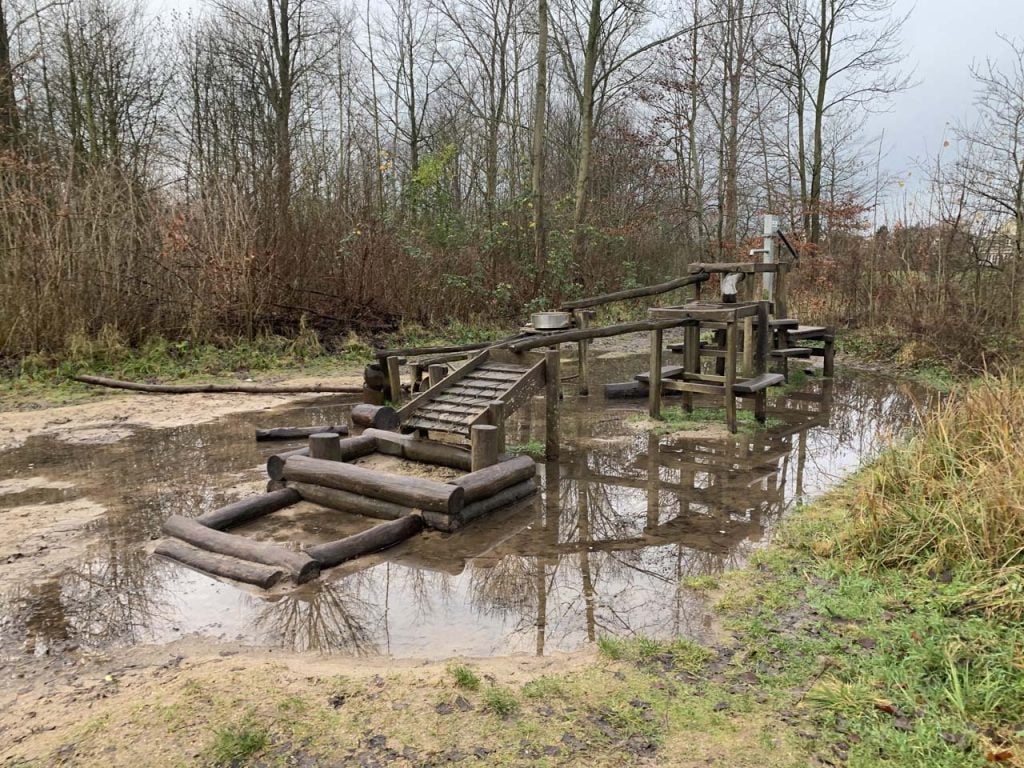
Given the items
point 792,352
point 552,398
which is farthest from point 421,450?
point 792,352

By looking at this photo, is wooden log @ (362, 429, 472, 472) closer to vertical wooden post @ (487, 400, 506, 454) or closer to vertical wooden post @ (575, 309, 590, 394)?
vertical wooden post @ (487, 400, 506, 454)

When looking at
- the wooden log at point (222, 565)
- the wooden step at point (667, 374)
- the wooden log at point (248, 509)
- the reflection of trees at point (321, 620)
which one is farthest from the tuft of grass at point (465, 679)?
the wooden step at point (667, 374)

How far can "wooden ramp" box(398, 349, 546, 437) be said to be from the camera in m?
6.99

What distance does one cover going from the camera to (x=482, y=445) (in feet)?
21.5

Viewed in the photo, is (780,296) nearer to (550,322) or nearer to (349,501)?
(550,322)

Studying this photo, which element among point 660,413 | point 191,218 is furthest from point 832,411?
point 191,218

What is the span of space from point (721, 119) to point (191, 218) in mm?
16070

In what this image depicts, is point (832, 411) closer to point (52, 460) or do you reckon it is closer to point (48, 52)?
point (52, 460)

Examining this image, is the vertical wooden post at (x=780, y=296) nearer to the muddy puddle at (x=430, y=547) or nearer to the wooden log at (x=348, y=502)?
the muddy puddle at (x=430, y=547)

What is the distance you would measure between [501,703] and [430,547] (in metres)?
2.13

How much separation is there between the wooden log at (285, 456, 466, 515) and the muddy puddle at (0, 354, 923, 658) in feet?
0.78

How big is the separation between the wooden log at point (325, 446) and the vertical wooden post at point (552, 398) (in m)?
2.06

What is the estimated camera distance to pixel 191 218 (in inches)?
534

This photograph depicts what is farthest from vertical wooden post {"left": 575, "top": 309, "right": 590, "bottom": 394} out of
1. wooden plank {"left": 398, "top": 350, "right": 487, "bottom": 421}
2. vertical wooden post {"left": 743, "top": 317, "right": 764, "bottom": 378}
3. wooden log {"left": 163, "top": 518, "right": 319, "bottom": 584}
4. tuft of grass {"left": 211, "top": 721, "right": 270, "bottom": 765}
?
tuft of grass {"left": 211, "top": 721, "right": 270, "bottom": 765}
